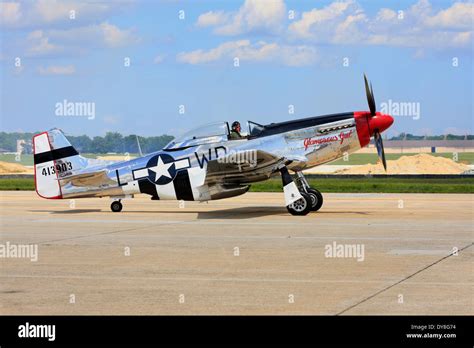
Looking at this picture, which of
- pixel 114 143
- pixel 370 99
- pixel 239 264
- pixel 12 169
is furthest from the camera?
pixel 12 169

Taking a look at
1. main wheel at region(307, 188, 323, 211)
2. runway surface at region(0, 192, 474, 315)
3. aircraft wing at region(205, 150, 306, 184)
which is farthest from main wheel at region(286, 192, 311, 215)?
main wheel at region(307, 188, 323, 211)

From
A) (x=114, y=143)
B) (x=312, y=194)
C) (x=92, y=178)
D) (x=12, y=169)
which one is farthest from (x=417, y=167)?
(x=92, y=178)

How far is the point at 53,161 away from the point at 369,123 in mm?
9118

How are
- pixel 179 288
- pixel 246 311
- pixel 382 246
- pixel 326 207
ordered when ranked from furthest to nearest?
pixel 326 207, pixel 382 246, pixel 179 288, pixel 246 311

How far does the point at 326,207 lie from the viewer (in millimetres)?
26312

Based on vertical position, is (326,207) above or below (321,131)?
below

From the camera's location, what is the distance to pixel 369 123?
22422 millimetres

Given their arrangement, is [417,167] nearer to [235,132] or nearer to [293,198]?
[235,132]

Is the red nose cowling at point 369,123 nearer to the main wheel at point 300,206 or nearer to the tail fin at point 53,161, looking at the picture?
the main wheel at point 300,206
